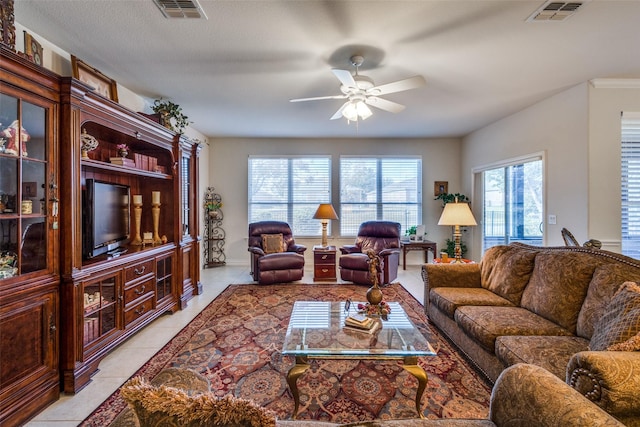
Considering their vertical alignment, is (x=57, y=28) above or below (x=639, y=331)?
above

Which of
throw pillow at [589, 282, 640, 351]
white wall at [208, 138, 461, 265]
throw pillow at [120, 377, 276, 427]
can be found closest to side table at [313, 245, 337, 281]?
white wall at [208, 138, 461, 265]

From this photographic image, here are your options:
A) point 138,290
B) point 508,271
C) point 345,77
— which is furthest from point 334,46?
point 138,290

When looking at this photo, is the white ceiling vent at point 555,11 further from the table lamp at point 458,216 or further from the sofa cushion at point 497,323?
the sofa cushion at point 497,323

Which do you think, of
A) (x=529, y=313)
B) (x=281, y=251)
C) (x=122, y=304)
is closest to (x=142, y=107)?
(x=122, y=304)

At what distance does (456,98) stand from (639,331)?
3.31 m

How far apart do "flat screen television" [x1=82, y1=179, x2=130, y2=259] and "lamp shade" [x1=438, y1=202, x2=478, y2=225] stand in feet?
12.0

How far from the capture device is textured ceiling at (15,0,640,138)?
217 centimetres

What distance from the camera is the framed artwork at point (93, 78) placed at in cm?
263

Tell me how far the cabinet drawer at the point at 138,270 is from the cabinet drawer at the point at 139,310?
0.25 metres

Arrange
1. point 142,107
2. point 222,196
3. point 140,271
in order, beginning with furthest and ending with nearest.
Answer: point 222,196, point 142,107, point 140,271

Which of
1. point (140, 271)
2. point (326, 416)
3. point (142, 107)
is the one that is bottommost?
point (326, 416)

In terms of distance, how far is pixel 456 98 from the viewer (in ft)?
13.0

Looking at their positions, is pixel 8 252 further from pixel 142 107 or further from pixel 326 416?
pixel 142 107

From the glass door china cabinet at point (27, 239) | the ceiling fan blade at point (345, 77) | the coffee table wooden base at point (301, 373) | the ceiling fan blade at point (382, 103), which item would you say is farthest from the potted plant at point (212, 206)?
the coffee table wooden base at point (301, 373)
